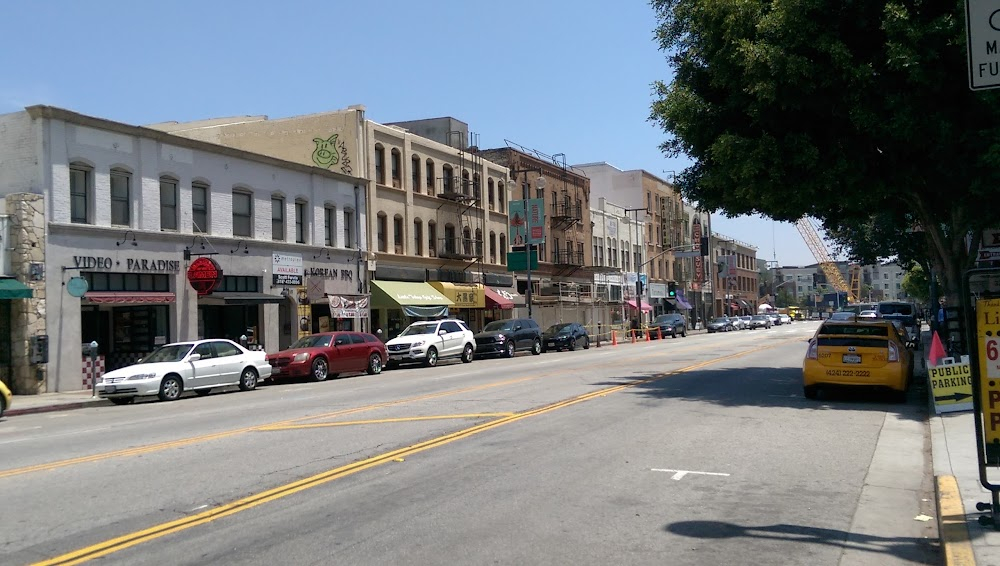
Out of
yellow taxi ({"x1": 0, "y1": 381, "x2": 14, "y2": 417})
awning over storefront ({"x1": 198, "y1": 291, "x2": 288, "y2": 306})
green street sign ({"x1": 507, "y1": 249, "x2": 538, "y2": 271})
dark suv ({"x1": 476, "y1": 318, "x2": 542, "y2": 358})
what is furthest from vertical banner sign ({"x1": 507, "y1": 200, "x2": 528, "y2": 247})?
yellow taxi ({"x1": 0, "y1": 381, "x2": 14, "y2": 417})

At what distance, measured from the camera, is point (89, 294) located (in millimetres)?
25375

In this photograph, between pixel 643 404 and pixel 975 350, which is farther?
pixel 643 404

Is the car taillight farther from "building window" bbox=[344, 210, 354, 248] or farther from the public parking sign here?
"building window" bbox=[344, 210, 354, 248]

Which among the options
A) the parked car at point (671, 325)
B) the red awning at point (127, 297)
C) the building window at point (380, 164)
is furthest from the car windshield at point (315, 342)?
the parked car at point (671, 325)

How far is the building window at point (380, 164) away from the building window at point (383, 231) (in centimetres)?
163

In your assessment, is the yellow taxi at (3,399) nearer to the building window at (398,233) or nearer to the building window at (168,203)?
the building window at (168,203)

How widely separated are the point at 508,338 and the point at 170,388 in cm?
1906

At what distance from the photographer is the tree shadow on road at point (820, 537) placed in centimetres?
657

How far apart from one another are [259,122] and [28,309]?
18804 mm

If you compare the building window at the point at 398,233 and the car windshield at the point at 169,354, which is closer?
the car windshield at the point at 169,354

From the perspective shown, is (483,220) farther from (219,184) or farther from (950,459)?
(950,459)

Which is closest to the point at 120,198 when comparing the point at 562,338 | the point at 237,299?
the point at 237,299

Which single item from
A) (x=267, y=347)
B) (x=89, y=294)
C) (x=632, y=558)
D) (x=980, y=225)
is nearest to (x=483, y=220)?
(x=267, y=347)

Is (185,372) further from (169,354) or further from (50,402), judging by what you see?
(50,402)
